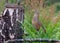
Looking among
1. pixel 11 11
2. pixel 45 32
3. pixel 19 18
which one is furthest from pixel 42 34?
pixel 11 11

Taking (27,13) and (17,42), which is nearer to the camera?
(17,42)

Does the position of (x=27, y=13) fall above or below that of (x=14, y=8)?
below

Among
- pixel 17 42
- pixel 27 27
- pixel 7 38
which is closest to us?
pixel 17 42

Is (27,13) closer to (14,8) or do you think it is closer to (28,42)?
(14,8)

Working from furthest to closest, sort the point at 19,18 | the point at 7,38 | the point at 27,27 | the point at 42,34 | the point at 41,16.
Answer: the point at 41,16
the point at 27,27
the point at 42,34
the point at 19,18
the point at 7,38

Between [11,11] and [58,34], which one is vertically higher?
[11,11]

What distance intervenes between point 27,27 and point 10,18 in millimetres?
1599

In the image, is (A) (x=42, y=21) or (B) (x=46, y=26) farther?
(A) (x=42, y=21)

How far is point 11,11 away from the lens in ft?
13.9

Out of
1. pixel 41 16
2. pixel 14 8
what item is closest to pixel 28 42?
pixel 14 8

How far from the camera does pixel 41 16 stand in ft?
20.7

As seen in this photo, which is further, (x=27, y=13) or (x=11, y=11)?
(x=27, y=13)

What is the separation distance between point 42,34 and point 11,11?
3.99ft

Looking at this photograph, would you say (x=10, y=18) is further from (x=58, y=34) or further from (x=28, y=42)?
(x=58, y=34)
